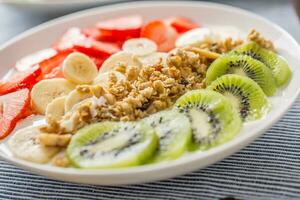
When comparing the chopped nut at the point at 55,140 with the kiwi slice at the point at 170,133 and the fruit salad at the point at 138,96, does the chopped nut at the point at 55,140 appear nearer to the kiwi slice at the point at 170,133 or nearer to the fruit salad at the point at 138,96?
the fruit salad at the point at 138,96

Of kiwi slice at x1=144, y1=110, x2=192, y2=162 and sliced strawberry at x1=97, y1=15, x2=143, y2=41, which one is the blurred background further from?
kiwi slice at x1=144, y1=110, x2=192, y2=162

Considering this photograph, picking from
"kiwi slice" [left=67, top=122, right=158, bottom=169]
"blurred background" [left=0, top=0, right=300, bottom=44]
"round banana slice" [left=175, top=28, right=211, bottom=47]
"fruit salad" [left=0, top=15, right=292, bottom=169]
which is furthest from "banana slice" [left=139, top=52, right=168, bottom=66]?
"blurred background" [left=0, top=0, right=300, bottom=44]

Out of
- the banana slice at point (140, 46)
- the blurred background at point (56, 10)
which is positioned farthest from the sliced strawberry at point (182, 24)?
the blurred background at point (56, 10)

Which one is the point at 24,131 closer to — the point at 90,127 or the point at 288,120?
the point at 90,127

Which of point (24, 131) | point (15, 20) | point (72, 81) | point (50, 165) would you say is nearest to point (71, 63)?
point (72, 81)

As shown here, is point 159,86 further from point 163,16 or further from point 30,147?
point 163,16

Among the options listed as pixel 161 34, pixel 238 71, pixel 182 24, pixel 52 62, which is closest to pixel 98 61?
pixel 52 62
